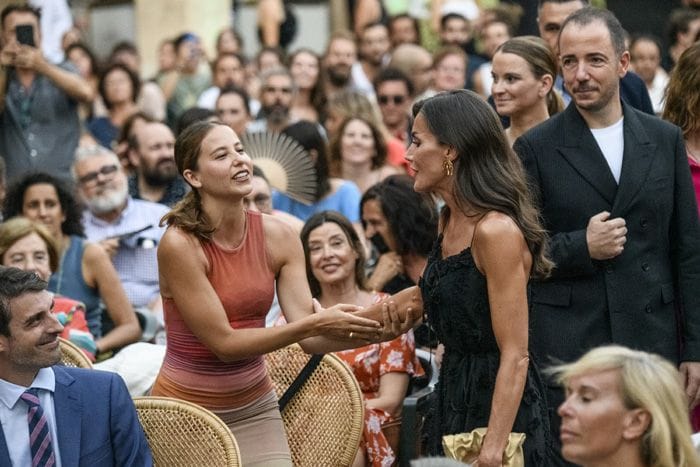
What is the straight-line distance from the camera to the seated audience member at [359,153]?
10.1m

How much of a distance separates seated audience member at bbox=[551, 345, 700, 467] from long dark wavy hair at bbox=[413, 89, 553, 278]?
83cm

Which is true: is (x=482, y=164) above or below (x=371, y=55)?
below

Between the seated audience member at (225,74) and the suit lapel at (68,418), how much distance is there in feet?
25.8

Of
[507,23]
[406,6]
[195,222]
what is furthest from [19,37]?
[406,6]

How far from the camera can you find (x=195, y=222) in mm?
5633

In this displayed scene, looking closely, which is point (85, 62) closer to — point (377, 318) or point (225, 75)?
point (225, 75)

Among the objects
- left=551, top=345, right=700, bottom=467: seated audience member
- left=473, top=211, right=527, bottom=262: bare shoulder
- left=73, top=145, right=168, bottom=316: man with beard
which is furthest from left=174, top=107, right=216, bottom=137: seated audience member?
left=551, top=345, right=700, bottom=467: seated audience member

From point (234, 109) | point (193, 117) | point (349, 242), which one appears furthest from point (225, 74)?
point (349, 242)

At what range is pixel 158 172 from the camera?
1007 centimetres

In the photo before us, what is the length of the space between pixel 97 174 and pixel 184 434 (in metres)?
4.19

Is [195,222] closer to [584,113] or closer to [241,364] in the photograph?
[241,364]

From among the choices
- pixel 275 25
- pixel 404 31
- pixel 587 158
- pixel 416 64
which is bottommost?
pixel 587 158

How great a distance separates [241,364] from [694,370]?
1803 mm

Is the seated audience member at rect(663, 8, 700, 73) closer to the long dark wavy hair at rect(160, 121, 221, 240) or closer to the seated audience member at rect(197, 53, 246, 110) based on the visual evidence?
the seated audience member at rect(197, 53, 246, 110)
